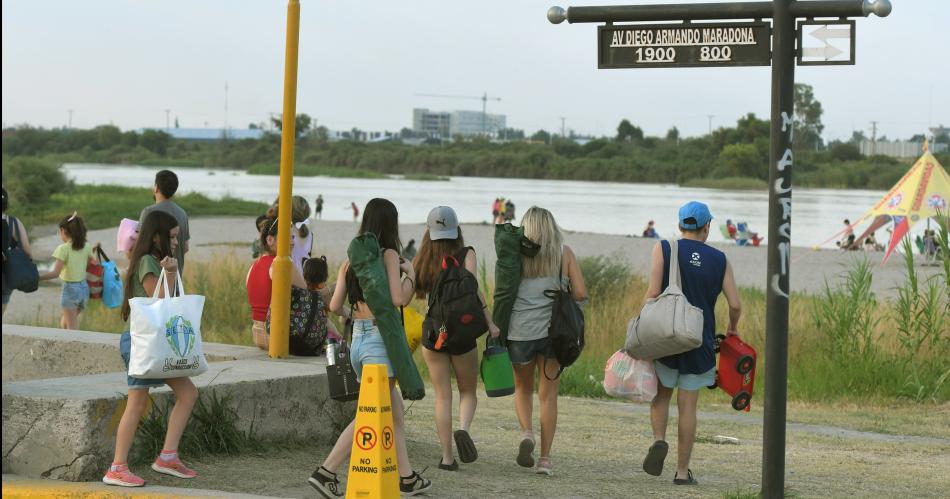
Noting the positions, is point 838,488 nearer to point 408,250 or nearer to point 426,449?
point 426,449

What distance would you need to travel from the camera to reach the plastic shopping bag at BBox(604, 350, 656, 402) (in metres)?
7.86

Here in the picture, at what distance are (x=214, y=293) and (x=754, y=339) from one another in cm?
770

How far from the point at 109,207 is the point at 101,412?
53094 mm

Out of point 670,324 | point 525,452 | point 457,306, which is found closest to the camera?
point 670,324

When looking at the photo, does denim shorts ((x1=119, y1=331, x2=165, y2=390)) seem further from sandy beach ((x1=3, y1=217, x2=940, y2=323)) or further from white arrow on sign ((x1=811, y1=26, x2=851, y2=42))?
sandy beach ((x1=3, y1=217, x2=940, y2=323))

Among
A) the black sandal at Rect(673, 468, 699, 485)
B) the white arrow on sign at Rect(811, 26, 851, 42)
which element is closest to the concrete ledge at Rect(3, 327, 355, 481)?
the black sandal at Rect(673, 468, 699, 485)

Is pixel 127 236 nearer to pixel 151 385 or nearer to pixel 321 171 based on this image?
pixel 151 385

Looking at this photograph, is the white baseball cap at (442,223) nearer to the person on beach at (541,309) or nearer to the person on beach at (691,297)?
the person on beach at (541,309)

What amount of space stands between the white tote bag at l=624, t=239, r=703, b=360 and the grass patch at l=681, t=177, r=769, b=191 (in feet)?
381

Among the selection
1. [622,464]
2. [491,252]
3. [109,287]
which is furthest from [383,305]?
[491,252]

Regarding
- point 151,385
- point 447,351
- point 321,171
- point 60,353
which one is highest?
point 321,171

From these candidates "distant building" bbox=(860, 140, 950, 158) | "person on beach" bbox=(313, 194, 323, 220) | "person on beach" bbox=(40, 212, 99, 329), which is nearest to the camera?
"person on beach" bbox=(40, 212, 99, 329)


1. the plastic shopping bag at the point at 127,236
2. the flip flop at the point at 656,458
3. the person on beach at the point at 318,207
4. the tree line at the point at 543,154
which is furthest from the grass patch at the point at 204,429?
the tree line at the point at 543,154

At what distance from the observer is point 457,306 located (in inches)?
306
